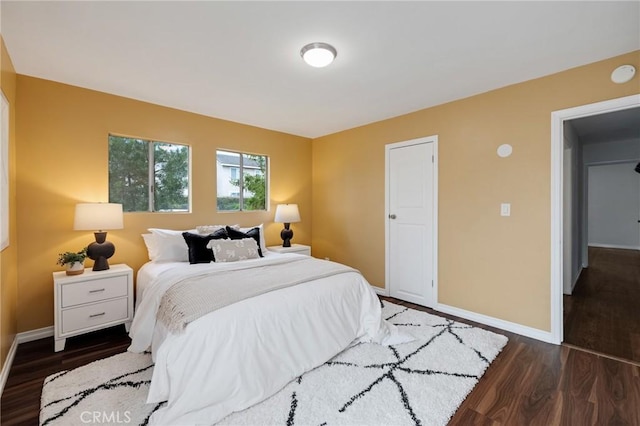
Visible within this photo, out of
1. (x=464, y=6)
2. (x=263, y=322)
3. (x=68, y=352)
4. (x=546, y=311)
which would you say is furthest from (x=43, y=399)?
(x=546, y=311)

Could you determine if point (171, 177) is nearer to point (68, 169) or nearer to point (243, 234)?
point (68, 169)

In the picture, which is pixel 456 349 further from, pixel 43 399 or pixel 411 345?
pixel 43 399

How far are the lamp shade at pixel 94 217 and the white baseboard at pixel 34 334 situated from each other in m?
1.03

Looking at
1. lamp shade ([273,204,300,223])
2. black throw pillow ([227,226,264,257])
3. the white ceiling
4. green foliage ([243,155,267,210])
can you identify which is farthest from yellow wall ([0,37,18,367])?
lamp shade ([273,204,300,223])

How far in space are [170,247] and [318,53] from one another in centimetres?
239

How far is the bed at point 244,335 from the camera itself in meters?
1.61

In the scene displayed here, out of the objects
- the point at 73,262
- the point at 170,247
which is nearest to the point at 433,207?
the point at 170,247

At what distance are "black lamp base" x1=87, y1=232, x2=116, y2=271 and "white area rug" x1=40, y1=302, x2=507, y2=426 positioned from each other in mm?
880

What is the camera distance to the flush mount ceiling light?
211cm

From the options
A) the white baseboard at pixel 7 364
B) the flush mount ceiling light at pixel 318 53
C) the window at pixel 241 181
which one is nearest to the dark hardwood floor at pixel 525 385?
the white baseboard at pixel 7 364

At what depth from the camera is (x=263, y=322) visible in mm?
1868

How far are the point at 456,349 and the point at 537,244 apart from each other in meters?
1.26

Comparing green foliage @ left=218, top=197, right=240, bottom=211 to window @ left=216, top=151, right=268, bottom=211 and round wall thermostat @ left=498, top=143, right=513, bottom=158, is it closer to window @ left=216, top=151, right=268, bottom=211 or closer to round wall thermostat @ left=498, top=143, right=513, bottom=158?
window @ left=216, top=151, right=268, bottom=211

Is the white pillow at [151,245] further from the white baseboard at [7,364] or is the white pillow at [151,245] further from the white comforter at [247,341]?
the white baseboard at [7,364]
